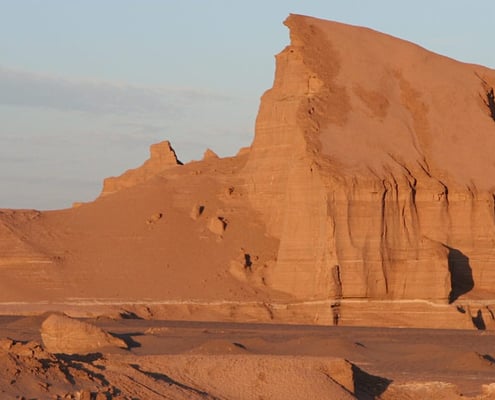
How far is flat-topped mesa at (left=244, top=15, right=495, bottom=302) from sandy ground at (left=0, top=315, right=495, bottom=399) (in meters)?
5.19

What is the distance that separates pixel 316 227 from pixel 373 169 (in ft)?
9.86

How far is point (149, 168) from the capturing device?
75.6 metres

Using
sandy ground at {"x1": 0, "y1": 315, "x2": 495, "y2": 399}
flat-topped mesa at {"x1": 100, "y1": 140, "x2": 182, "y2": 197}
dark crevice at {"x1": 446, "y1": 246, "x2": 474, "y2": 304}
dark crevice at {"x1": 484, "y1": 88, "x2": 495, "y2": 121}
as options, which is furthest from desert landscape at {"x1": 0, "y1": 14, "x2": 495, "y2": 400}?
flat-topped mesa at {"x1": 100, "y1": 140, "x2": 182, "y2": 197}

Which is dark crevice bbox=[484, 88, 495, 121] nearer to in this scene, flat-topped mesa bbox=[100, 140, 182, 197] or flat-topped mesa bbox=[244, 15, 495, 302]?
flat-topped mesa bbox=[244, 15, 495, 302]

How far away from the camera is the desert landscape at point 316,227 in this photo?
53188 millimetres

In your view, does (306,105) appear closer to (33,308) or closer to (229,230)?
(229,230)

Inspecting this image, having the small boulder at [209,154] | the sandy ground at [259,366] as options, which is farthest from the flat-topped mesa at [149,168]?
the sandy ground at [259,366]

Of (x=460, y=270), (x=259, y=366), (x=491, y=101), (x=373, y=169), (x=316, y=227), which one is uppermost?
(x=491, y=101)

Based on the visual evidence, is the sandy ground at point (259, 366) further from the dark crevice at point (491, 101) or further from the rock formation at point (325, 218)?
the dark crevice at point (491, 101)

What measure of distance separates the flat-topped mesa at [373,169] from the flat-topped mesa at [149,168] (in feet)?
49.0

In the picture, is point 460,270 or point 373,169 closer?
point 373,169

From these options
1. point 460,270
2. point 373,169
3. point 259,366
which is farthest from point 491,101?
point 259,366

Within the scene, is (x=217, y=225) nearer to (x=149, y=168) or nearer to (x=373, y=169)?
(x=373, y=169)

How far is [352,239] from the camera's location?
53219 mm
